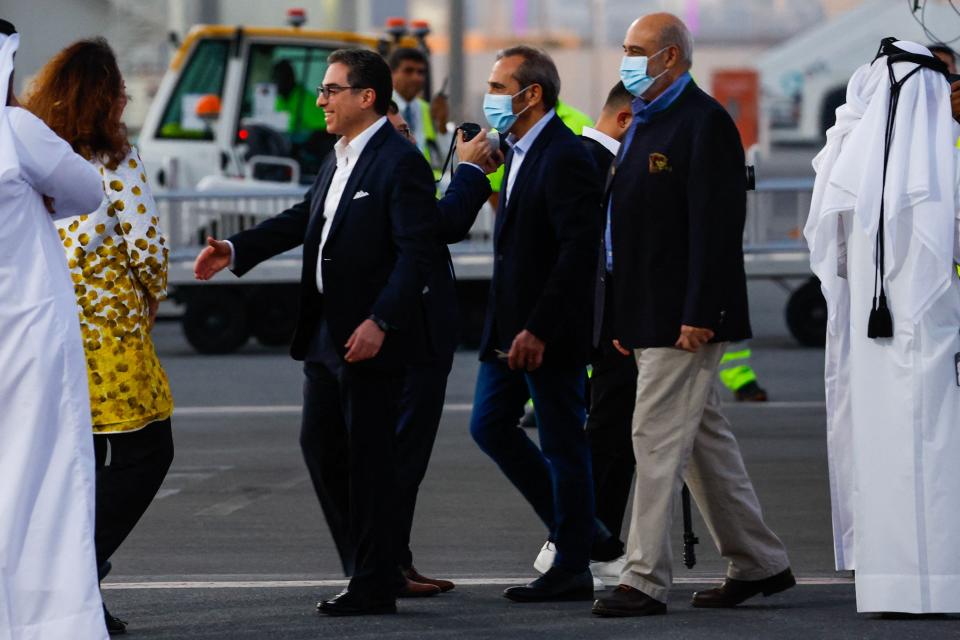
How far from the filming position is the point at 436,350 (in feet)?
21.5

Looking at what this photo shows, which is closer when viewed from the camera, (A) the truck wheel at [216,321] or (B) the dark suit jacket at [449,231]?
(B) the dark suit jacket at [449,231]

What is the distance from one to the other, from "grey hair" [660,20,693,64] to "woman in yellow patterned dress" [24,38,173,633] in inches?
67.1

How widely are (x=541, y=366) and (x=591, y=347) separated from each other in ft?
0.66

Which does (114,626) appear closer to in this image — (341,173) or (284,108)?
(341,173)

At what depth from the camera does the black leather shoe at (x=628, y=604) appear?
6234mm

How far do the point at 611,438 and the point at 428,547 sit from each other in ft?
3.83

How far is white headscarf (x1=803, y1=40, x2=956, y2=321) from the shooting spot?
20.1 feet

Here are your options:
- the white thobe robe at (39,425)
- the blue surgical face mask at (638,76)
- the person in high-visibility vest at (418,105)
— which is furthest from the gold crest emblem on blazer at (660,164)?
the person in high-visibility vest at (418,105)

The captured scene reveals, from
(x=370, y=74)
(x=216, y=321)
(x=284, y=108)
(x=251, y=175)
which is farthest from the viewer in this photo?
(x=284, y=108)

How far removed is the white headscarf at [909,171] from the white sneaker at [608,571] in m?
1.45

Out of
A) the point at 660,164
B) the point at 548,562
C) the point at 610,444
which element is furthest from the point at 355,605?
the point at 660,164

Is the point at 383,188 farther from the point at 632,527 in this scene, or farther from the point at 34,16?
the point at 34,16

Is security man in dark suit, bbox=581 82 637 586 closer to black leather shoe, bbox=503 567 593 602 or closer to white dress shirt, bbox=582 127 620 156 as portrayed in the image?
white dress shirt, bbox=582 127 620 156

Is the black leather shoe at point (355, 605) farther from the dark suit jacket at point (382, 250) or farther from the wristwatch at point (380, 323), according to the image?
the wristwatch at point (380, 323)
